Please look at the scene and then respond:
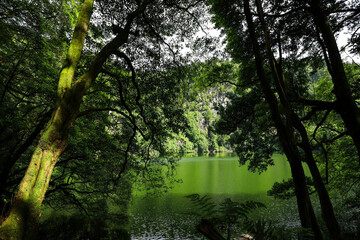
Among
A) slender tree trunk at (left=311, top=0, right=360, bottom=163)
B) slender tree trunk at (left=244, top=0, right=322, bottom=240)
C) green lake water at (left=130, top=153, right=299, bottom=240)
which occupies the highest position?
slender tree trunk at (left=311, top=0, right=360, bottom=163)

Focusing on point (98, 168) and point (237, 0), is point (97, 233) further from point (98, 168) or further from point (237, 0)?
point (237, 0)

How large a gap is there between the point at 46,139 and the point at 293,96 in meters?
5.79

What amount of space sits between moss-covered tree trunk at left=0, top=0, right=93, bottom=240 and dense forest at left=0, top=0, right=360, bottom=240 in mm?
12

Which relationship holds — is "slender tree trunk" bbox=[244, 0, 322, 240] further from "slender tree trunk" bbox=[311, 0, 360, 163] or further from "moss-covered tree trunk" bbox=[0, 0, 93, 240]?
"moss-covered tree trunk" bbox=[0, 0, 93, 240]

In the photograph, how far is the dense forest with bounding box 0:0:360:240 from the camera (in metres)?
2.54

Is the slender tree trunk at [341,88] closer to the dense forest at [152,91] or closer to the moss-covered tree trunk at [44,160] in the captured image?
the dense forest at [152,91]

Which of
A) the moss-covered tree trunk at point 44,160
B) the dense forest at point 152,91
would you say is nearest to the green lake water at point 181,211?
the dense forest at point 152,91

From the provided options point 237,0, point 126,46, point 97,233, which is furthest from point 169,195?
point 237,0

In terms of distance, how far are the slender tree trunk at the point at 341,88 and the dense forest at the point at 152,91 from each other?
2 cm

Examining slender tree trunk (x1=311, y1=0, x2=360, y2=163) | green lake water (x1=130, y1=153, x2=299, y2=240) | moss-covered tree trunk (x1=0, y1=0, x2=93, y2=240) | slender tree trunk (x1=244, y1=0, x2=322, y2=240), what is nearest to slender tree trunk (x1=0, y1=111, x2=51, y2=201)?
moss-covered tree trunk (x1=0, y1=0, x2=93, y2=240)

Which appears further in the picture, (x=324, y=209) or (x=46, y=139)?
(x=324, y=209)

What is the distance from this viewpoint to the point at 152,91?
642 centimetres

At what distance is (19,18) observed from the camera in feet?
13.8

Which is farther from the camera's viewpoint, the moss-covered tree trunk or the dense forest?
the dense forest
